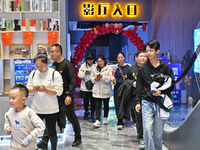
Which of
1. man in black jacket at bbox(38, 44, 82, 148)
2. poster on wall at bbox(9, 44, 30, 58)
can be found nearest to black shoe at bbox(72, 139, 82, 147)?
man in black jacket at bbox(38, 44, 82, 148)

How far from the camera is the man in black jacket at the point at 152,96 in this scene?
3.62 metres

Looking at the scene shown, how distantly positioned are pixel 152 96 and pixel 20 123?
1564mm

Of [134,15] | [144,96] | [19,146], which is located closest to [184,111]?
Result: [144,96]

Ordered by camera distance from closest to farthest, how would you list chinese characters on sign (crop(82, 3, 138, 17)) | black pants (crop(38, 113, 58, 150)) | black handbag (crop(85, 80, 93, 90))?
black pants (crop(38, 113, 58, 150)) < black handbag (crop(85, 80, 93, 90)) < chinese characters on sign (crop(82, 3, 138, 17))

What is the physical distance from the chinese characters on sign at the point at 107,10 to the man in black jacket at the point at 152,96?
7.05m

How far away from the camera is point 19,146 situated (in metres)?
2.89

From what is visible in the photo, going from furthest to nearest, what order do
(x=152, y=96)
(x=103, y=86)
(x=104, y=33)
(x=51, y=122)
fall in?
(x=104, y=33) < (x=103, y=86) < (x=51, y=122) < (x=152, y=96)

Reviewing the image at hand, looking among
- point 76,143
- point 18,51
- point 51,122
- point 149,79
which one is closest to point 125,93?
point 76,143

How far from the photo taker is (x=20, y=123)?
2.91 metres

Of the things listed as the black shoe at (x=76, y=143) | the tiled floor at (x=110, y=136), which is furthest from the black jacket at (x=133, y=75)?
the black shoe at (x=76, y=143)

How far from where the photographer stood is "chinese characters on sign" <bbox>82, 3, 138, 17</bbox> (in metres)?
10.5

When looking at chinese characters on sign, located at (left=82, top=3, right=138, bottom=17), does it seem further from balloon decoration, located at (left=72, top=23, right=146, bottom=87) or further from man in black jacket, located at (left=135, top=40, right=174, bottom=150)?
man in black jacket, located at (left=135, top=40, right=174, bottom=150)

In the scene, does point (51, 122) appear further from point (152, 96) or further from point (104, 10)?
point (104, 10)

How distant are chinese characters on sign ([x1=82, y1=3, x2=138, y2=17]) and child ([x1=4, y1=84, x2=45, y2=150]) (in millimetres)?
7899
